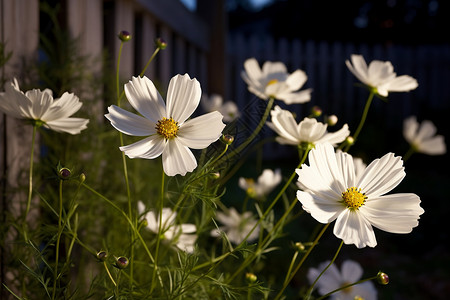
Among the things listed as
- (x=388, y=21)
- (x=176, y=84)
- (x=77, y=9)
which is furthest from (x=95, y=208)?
(x=388, y=21)

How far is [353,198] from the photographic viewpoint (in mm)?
653

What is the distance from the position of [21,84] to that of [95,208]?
38cm

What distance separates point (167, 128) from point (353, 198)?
0.28 meters

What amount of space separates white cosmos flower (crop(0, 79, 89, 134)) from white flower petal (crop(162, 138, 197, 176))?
0.57 ft

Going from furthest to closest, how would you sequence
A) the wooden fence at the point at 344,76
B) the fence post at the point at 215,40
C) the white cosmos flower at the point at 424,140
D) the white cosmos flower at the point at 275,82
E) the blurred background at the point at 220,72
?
the wooden fence at the point at 344,76 < the fence post at the point at 215,40 < the white cosmos flower at the point at 424,140 < the blurred background at the point at 220,72 < the white cosmos flower at the point at 275,82

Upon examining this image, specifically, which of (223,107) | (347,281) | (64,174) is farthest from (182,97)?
(223,107)

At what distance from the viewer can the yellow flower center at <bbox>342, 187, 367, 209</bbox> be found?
2.13 feet

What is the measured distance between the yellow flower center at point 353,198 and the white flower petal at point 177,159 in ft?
0.72

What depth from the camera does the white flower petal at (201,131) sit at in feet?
2.00

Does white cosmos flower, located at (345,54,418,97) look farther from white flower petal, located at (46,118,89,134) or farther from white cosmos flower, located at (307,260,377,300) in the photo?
white flower petal, located at (46,118,89,134)

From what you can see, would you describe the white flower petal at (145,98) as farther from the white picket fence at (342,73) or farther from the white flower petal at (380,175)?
the white picket fence at (342,73)

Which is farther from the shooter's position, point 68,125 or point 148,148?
point 68,125

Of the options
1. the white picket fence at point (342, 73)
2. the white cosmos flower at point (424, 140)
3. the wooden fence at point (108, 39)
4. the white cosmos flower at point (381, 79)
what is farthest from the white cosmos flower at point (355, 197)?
the white picket fence at point (342, 73)

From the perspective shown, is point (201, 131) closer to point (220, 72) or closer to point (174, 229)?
point (174, 229)
